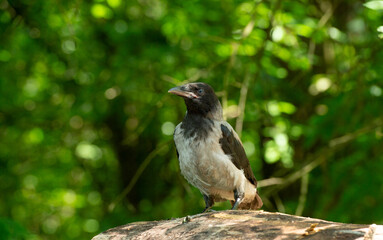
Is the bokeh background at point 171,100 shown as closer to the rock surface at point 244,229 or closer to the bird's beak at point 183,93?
the bird's beak at point 183,93

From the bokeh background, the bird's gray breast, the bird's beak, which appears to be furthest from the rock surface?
the bokeh background

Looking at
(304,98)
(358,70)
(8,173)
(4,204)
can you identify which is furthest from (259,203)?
(4,204)

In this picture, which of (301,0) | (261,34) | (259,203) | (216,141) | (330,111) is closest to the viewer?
(216,141)

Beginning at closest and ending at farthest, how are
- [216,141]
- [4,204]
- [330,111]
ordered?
[216,141], [330,111], [4,204]

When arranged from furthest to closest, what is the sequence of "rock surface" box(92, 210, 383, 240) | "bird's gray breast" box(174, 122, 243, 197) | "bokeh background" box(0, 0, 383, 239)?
"bokeh background" box(0, 0, 383, 239)
"bird's gray breast" box(174, 122, 243, 197)
"rock surface" box(92, 210, 383, 240)

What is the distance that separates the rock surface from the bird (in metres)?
0.94

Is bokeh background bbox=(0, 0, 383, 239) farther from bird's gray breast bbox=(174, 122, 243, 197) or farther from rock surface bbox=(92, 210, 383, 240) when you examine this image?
rock surface bbox=(92, 210, 383, 240)

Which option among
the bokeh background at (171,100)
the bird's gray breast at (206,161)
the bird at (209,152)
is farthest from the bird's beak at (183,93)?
the bokeh background at (171,100)

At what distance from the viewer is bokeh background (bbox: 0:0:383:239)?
8242 mm

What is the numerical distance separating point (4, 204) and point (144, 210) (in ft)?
9.62

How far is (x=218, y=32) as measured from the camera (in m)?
8.77

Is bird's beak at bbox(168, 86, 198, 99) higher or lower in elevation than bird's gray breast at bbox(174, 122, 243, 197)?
higher

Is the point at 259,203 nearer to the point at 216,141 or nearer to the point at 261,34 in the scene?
the point at 216,141

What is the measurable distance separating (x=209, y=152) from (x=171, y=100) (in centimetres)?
351
